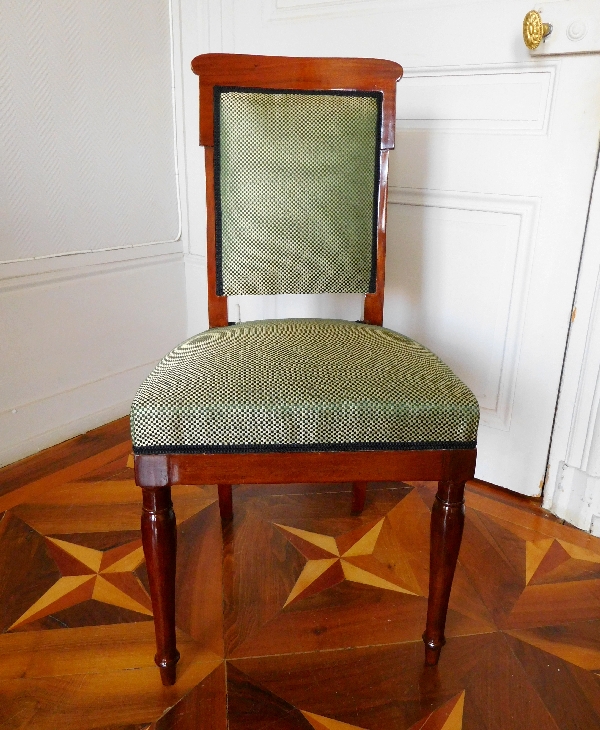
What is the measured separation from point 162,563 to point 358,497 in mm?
550

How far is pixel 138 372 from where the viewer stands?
1.76m

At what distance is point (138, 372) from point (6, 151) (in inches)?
26.8

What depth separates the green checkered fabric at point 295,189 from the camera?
3.32ft

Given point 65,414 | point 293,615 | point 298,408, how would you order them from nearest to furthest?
point 298,408 → point 293,615 → point 65,414

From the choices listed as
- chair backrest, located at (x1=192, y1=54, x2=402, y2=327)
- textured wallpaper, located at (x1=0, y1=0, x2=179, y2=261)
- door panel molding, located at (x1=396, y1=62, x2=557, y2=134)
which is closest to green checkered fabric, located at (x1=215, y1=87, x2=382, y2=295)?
chair backrest, located at (x1=192, y1=54, x2=402, y2=327)

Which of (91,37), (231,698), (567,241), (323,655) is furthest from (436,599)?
(91,37)

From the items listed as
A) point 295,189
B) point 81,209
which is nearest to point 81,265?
point 81,209

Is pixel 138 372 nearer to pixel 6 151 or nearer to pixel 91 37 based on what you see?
pixel 6 151

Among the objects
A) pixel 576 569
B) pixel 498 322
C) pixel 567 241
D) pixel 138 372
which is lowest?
pixel 576 569

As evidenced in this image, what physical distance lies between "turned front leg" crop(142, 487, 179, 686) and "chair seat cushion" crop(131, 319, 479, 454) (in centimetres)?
8

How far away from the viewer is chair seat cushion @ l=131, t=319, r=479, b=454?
2.37 feet

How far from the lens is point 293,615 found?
1003mm

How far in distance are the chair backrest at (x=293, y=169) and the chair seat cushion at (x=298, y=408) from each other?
0.31 metres

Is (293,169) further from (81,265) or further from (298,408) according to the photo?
(81,265)
